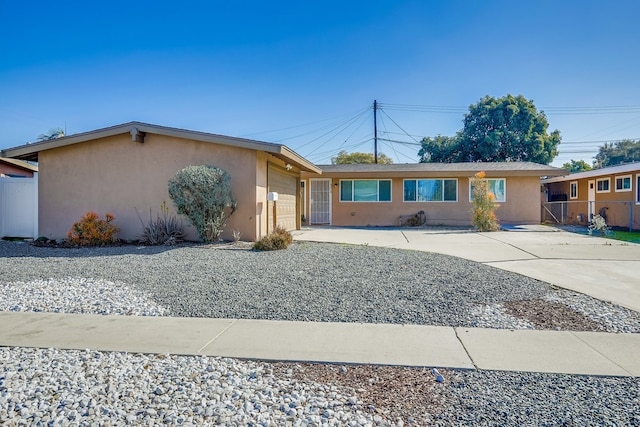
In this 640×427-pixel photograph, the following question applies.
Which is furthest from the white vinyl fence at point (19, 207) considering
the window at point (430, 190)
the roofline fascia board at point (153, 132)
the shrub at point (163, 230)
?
the window at point (430, 190)

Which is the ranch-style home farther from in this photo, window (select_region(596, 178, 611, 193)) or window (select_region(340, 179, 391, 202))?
window (select_region(596, 178, 611, 193))

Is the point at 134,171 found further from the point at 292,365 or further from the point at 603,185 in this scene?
the point at 603,185

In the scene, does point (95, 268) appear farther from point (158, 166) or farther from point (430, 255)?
point (430, 255)

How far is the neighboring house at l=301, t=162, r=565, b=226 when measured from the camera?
17812mm

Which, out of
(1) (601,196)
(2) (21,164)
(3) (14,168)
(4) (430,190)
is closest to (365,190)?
(4) (430,190)

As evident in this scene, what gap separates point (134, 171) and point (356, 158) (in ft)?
104

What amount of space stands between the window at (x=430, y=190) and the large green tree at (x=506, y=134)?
14632mm

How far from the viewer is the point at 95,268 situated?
6898 millimetres

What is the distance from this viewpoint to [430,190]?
1828 cm

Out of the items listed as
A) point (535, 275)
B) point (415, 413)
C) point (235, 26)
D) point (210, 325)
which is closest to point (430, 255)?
point (535, 275)

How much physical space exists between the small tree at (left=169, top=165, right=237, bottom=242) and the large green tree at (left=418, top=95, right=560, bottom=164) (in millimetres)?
26404

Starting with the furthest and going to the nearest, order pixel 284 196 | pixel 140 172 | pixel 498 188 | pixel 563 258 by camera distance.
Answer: pixel 498 188 < pixel 284 196 < pixel 140 172 < pixel 563 258

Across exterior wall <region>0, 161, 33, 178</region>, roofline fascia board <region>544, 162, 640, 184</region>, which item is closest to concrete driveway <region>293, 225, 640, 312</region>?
roofline fascia board <region>544, 162, 640, 184</region>

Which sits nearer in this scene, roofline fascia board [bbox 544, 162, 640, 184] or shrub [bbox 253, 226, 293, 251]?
shrub [bbox 253, 226, 293, 251]
